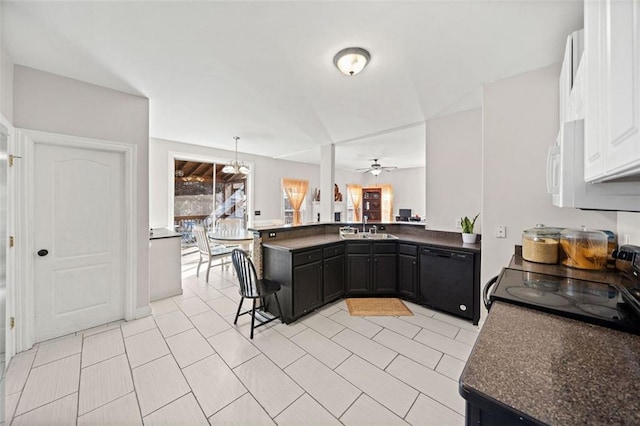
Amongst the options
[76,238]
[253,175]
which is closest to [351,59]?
[76,238]

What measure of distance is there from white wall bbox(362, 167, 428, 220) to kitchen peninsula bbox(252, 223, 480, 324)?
4817 millimetres

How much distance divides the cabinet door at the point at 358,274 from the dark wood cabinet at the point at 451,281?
28.4 inches

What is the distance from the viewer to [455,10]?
5.12 ft

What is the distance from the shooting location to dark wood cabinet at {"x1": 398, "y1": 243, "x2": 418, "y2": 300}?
321 centimetres

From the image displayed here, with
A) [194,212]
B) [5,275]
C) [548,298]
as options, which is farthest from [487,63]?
[194,212]

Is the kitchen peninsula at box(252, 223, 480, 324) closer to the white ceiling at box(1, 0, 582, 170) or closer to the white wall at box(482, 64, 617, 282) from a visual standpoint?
the white wall at box(482, 64, 617, 282)

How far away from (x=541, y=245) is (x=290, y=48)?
257cm

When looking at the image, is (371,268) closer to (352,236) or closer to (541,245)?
(352,236)

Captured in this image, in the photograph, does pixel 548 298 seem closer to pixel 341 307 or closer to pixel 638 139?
pixel 638 139

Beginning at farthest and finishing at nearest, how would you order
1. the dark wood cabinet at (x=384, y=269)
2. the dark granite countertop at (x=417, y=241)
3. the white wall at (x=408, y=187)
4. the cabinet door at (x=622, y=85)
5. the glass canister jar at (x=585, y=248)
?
the white wall at (x=408, y=187) < the dark wood cabinet at (x=384, y=269) < the dark granite countertop at (x=417, y=241) < the glass canister jar at (x=585, y=248) < the cabinet door at (x=622, y=85)

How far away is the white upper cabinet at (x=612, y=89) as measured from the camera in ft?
1.96

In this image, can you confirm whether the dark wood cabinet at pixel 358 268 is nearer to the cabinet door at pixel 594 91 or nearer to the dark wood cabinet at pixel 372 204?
the cabinet door at pixel 594 91

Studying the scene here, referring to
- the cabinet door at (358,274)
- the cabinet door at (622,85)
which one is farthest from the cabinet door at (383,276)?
the cabinet door at (622,85)

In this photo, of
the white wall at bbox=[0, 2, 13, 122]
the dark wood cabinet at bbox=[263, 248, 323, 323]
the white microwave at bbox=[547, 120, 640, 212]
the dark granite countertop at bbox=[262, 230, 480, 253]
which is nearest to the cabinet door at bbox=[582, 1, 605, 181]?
the white microwave at bbox=[547, 120, 640, 212]
